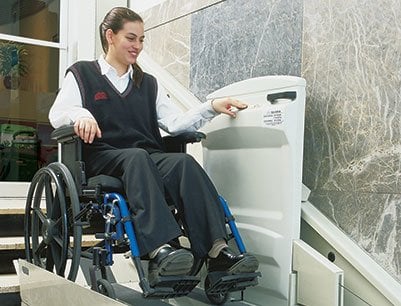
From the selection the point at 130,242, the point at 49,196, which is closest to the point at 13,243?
the point at 49,196

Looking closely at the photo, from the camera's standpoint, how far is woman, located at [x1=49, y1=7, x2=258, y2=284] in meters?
1.66

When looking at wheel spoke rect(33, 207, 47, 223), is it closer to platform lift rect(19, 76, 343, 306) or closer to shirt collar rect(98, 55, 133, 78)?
platform lift rect(19, 76, 343, 306)

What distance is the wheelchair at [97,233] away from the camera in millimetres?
1651

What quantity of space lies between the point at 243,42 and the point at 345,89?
2.17ft

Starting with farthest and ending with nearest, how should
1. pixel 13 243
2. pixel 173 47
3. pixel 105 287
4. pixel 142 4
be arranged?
pixel 142 4, pixel 173 47, pixel 13 243, pixel 105 287

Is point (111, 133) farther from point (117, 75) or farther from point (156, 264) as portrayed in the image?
point (156, 264)

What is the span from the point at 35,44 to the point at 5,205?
4.23ft

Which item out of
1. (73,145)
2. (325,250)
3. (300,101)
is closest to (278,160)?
(300,101)

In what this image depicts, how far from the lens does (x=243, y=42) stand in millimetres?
2451

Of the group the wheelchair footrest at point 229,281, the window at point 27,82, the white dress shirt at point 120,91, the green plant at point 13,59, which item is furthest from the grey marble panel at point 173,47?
the wheelchair footrest at point 229,281

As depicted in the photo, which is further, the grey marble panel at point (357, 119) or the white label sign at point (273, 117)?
the white label sign at point (273, 117)

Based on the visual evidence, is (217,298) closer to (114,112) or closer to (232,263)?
(232,263)

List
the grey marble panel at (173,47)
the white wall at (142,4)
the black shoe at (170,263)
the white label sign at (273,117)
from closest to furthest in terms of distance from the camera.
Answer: the black shoe at (170,263), the white label sign at (273,117), the grey marble panel at (173,47), the white wall at (142,4)

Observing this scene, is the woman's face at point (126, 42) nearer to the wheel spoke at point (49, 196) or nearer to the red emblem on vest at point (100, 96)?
the red emblem on vest at point (100, 96)
